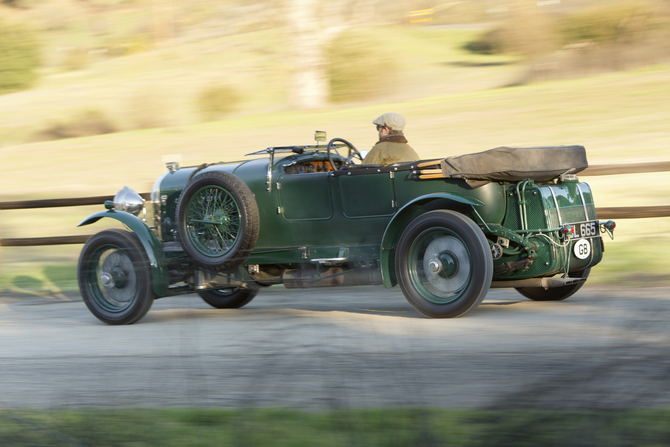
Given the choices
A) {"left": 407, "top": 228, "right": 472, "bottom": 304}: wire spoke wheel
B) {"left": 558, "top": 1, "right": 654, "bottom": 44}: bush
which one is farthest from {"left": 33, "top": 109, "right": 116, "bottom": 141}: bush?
{"left": 407, "top": 228, "right": 472, "bottom": 304}: wire spoke wheel

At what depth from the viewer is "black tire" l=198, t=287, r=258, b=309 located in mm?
7980

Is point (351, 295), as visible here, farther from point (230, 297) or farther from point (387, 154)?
point (387, 154)

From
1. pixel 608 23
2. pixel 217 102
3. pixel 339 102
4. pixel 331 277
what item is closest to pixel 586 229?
pixel 331 277

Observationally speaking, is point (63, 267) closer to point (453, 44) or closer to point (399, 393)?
point (399, 393)

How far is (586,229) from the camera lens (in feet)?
21.1

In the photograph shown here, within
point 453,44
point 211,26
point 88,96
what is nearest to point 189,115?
point 88,96

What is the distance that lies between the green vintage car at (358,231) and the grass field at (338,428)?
2.49 metres

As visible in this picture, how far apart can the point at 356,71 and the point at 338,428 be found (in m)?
31.4

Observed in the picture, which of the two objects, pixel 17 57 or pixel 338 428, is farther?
pixel 17 57

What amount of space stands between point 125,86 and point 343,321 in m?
39.7

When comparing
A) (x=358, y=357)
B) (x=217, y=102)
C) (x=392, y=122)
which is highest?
(x=217, y=102)

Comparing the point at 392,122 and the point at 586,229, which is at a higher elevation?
the point at 392,122

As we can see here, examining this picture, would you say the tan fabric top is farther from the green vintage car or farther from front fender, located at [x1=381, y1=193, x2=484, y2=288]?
front fender, located at [x1=381, y1=193, x2=484, y2=288]

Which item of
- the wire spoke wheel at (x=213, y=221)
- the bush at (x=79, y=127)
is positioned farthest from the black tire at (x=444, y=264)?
the bush at (x=79, y=127)
